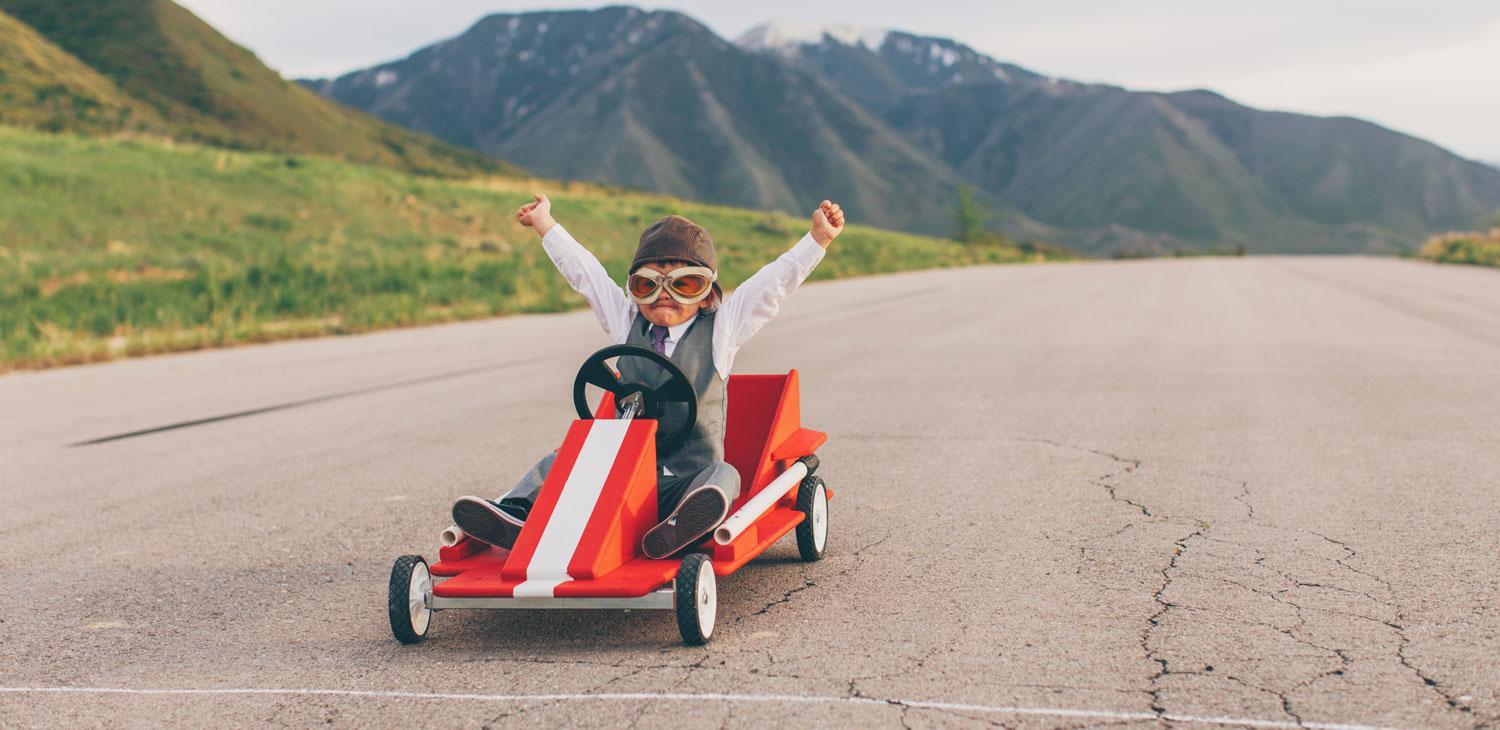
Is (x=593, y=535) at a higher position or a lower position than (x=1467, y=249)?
lower

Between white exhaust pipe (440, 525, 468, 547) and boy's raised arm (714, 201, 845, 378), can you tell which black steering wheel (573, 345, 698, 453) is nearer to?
boy's raised arm (714, 201, 845, 378)

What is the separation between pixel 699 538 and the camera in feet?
15.1

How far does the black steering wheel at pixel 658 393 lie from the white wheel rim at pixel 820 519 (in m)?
0.76

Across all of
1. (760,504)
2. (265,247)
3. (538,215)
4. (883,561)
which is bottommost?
(265,247)

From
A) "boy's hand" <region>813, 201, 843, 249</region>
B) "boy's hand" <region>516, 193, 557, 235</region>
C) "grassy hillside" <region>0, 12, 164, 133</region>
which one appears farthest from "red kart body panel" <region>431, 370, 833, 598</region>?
"grassy hillside" <region>0, 12, 164, 133</region>

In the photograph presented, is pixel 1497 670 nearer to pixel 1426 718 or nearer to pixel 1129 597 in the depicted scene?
pixel 1426 718

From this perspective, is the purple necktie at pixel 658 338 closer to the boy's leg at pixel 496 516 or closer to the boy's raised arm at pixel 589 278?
the boy's raised arm at pixel 589 278

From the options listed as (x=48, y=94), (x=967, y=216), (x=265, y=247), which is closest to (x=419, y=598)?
(x=265, y=247)

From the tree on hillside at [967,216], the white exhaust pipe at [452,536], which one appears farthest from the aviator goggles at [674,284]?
the tree on hillside at [967,216]

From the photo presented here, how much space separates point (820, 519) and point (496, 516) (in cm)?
150

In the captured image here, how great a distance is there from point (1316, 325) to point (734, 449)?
13.1 m

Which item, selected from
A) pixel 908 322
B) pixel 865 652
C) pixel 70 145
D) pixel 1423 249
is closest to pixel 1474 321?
pixel 908 322

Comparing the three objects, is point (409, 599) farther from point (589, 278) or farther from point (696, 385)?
point (589, 278)

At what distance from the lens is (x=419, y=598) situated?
173 inches
